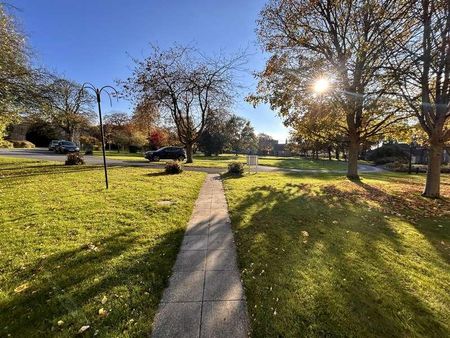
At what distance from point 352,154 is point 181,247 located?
1485 cm

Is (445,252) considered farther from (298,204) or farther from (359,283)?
(298,204)

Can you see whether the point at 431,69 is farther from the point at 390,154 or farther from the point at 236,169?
the point at 390,154

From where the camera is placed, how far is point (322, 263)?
425 cm

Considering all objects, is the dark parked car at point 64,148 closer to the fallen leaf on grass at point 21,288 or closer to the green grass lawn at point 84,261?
the green grass lawn at point 84,261

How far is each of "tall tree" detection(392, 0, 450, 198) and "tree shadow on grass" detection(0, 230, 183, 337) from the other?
35.8ft

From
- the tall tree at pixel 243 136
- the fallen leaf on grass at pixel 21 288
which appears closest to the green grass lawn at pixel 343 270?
the fallen leaf on grass at pixel 21 288

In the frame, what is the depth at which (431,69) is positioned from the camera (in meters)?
10.4

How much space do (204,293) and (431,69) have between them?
40.3ft

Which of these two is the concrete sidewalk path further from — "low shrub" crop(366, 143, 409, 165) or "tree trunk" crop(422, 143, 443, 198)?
"low shrub" crop(366, 143, 409, 165)

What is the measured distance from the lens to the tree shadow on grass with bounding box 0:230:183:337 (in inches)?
108

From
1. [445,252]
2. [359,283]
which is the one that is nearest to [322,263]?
[359,283]

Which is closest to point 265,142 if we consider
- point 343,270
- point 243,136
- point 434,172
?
point 243,136

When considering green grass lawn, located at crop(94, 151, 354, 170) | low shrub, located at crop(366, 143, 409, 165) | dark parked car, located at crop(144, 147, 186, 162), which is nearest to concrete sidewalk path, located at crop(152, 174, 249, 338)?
green grass lawn, located at crop(94, 151, 354, 170)

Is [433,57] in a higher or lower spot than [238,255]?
higher
